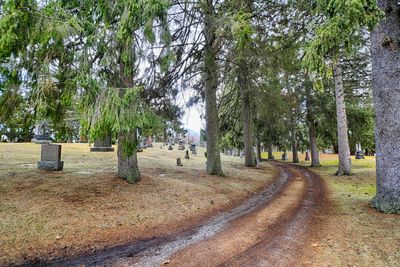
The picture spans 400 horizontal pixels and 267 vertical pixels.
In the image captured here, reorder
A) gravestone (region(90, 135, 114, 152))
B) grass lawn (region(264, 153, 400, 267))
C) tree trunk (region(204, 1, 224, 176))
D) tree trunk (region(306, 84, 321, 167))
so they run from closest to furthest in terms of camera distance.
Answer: grass lawn (region(264, 153, 400, 267)) → tree trunk (region(204, 1, 224, 176)) → gravestone (region(90, 135, 114, 152)) → tree trunk (region(306, 84, 321, 167))

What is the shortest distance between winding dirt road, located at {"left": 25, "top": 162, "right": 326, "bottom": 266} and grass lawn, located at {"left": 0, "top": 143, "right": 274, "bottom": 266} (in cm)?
44

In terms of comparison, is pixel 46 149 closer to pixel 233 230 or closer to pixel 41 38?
pixel 41 38

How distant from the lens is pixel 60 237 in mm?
4566

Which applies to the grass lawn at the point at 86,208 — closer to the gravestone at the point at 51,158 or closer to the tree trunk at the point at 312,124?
the gravestone at the point at 51,158

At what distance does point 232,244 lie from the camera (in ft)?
14.7

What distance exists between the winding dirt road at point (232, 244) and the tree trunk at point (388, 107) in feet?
5.54

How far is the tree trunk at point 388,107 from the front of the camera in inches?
246

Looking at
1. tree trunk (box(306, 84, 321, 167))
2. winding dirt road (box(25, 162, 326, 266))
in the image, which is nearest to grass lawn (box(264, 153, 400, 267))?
winding dirt road (box(25, 162, 326, 266))

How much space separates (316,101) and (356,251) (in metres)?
17.0

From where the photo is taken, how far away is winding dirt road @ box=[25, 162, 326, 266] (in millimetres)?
3889

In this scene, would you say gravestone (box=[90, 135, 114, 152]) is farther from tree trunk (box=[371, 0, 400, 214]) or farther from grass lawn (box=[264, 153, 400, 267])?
tree trunk (box=[371, 0, 400, 214])

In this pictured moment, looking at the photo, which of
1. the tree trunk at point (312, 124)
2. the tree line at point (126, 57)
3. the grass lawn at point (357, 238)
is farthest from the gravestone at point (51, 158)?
the tree trunk at point (312, 124)

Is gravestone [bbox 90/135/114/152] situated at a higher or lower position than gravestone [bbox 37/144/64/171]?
higher

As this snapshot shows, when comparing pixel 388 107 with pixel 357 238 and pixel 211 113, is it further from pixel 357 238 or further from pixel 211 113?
pixel 211 113
